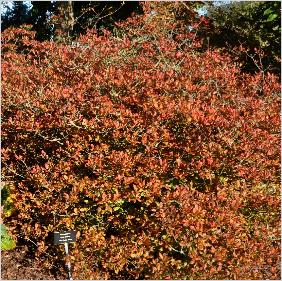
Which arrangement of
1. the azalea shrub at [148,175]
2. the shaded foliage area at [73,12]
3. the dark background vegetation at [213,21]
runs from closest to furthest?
the azalea shrub at [148,175]
the dark background vegetation at [213,21]
the shaded foliage area at [73,12]

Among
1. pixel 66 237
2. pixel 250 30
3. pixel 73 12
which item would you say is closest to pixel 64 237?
pixel 66 237

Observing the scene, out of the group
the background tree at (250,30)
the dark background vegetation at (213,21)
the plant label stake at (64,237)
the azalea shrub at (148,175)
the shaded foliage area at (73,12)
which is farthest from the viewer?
the shaded foliage area at (73,12)

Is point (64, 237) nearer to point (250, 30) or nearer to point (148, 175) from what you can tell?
point (148, 175)

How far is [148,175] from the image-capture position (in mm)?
3818

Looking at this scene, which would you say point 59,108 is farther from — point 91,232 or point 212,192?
point 212,192

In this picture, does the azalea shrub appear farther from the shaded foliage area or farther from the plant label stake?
the shaded foliage area

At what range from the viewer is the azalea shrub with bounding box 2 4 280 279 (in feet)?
12.2

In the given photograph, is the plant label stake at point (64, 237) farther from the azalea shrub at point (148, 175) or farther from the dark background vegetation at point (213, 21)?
the dark background vegetation at point (213, 21)

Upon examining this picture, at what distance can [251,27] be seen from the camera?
9.85m

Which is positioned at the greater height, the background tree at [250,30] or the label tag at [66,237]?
the background tree at [250,30]

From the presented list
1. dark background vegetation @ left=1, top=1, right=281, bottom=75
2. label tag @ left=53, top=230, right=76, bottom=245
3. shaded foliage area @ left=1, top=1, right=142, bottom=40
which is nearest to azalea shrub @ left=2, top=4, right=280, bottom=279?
label tag @ left=53, top=230, right=76, bottom=245

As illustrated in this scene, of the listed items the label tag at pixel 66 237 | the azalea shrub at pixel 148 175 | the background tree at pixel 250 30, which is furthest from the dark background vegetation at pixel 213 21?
the label tag at pixel 66 237

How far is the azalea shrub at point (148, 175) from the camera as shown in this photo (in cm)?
371

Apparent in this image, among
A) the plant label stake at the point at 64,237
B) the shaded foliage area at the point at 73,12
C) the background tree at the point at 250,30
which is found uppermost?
the shaded foliage area at the point at 73,12
